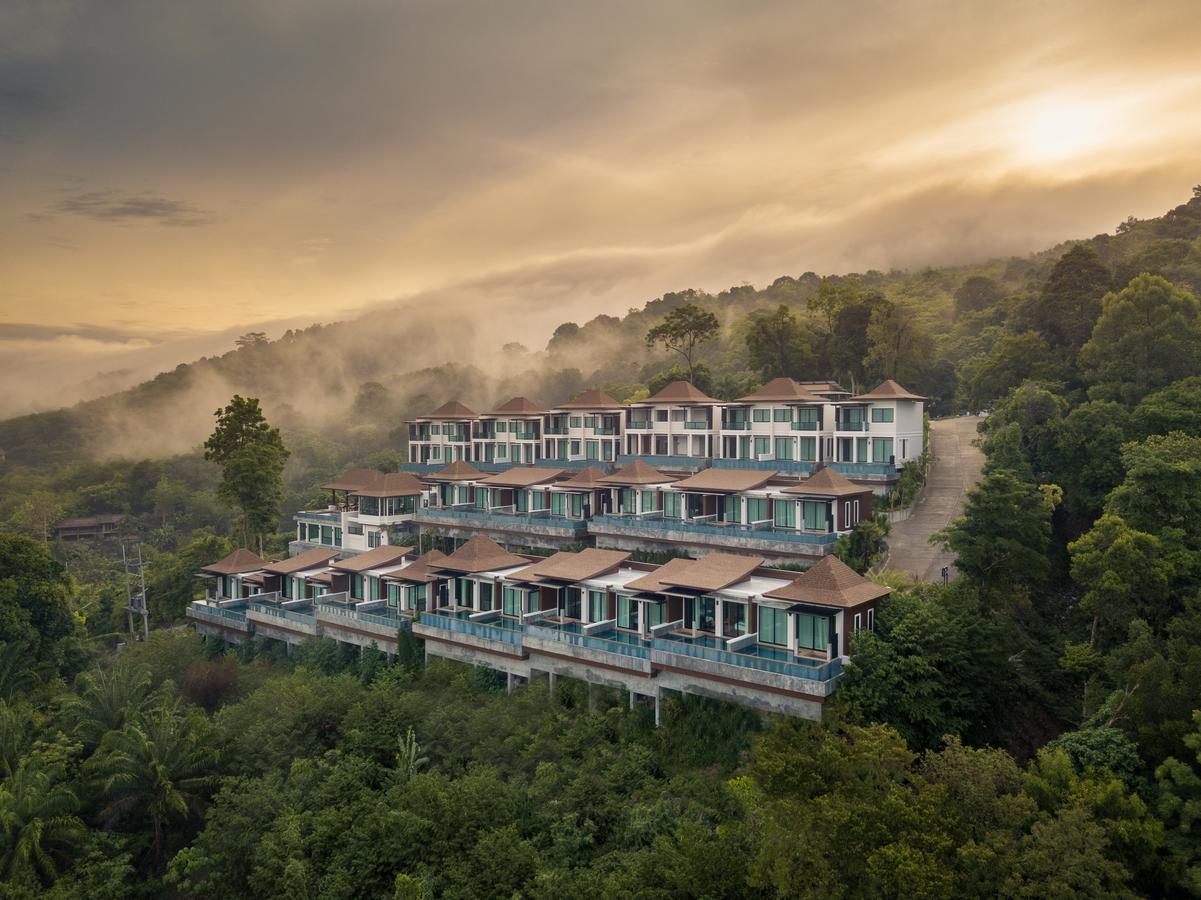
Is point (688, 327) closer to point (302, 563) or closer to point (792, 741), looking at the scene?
point (302, 563)

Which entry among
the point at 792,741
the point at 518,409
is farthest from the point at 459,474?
the point at 792,741

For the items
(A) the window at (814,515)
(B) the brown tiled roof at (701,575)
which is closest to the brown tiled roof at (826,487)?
(A) the window at (814,515)

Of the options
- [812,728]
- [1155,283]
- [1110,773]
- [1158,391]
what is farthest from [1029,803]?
[1155,283]

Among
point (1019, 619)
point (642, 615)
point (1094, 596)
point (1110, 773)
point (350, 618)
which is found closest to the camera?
point (1110, 773)

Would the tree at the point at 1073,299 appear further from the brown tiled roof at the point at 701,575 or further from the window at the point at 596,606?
the window at the point at 596,606

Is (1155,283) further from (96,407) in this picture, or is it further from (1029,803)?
(96,407)

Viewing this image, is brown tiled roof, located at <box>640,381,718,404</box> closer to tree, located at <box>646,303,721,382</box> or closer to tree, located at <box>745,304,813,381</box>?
tree, located at <box>745,304,813,381</box>
